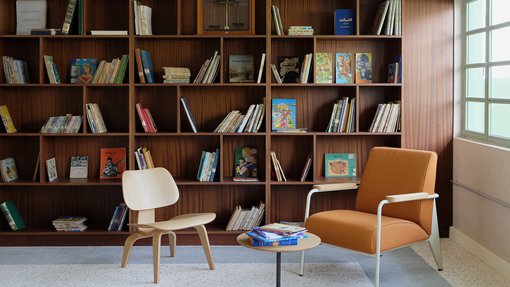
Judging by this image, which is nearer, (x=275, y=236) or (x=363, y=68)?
(x=275, y=236)

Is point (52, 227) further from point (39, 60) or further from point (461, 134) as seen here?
point (461, 134)

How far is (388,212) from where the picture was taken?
511cm

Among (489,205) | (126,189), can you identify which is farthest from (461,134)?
(126,189)

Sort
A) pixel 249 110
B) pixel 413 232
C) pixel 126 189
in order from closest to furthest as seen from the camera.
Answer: pixel 413 232 < pixel 126 189 < pixel 249 110

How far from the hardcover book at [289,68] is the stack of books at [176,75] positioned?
0.81 meters

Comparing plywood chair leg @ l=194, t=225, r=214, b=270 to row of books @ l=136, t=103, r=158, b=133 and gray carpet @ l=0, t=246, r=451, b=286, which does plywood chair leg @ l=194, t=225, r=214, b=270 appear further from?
row of books @ l=136, t=103, r=158, b=133

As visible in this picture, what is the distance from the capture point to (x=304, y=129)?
609cm

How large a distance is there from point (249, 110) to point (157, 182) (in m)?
1.03

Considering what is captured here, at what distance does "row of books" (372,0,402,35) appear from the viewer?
230 inches

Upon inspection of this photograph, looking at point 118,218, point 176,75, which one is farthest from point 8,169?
point 176,75

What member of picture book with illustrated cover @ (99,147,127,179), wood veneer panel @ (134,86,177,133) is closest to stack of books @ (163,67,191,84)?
wood veneer panel @ (134,86,177,133)

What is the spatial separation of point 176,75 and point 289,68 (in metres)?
0.99

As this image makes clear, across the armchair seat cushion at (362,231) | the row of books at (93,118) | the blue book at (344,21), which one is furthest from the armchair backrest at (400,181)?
the row of books at (93,118)

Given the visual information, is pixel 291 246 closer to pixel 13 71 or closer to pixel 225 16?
pixel 225 16
